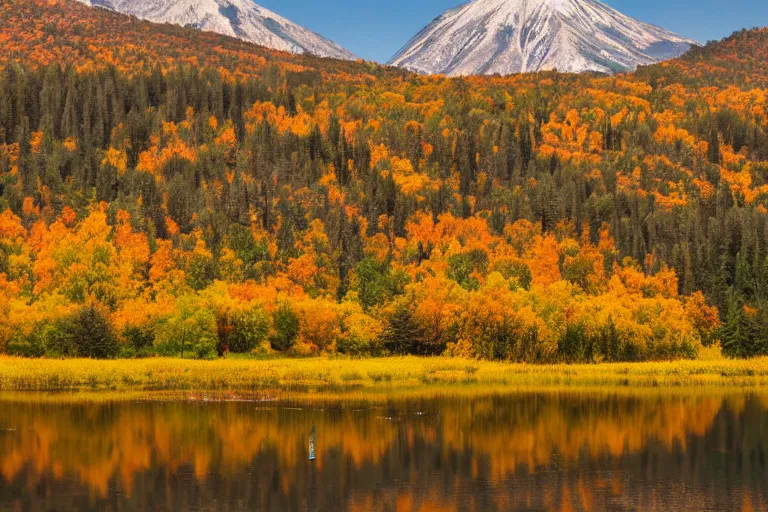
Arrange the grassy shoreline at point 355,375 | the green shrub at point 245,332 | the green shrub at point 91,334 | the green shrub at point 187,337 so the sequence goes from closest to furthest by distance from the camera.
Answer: the grassy shoreline at point 355,375 < the green shrub at point 91,334 < the green shrub at point 187,337 < the green shrub at point 245,332

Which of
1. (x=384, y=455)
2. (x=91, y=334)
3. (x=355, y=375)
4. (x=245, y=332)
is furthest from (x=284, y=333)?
(x=384, y=455)

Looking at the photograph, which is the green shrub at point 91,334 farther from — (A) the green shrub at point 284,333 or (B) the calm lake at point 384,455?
(B) the calm lake at point 384,455

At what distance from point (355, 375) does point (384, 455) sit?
2244 inches

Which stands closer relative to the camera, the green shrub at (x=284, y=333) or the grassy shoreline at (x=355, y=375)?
the grassy shoreline at (x=355, y=375)

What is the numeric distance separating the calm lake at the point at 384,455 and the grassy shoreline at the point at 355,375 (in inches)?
631

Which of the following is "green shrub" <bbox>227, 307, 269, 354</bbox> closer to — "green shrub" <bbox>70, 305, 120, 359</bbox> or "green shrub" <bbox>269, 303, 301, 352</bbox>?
"green shrub" <bbox>269, 303, 301, 352</bbox>

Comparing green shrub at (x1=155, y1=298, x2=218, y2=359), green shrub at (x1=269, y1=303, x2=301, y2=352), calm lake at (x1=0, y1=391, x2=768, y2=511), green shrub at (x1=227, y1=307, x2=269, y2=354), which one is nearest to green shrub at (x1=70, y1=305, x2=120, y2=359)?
green shrub at (x1=155, y1=298, x2=218, y2=359)

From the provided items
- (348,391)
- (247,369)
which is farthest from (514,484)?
(247,369)

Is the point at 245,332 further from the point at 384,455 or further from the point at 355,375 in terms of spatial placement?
the point at 384,455

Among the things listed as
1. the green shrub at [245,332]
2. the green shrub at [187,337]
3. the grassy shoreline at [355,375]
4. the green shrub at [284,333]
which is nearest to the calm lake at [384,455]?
the grassy shoreline at [355,375]

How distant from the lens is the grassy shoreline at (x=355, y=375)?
4776 inches

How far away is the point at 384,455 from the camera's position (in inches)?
3022

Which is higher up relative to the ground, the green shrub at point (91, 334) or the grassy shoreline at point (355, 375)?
the green shrub at point (91, 334)

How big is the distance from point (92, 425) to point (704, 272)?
137093mm
